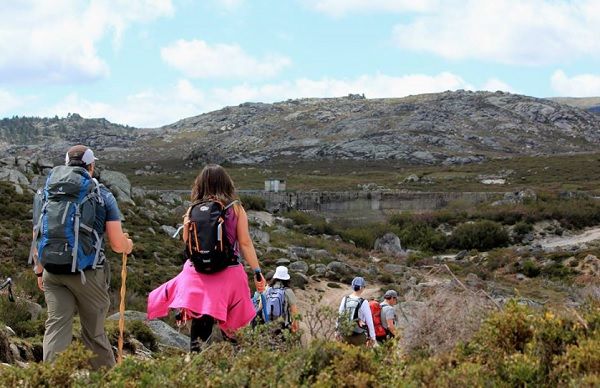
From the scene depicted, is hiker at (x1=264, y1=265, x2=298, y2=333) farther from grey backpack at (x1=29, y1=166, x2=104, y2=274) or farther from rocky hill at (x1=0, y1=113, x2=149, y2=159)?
rocky hill at (x1=0, y1=113, x2=149, y2=159)

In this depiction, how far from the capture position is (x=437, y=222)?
42.0 metres

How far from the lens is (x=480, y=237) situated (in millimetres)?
36656

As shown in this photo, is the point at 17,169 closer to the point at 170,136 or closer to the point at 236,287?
the point at 236,287

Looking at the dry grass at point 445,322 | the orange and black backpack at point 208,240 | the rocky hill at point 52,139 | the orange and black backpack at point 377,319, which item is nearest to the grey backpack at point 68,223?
the orange and black backpack at point 208,240

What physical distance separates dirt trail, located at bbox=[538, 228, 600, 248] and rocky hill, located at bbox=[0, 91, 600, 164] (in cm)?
6239

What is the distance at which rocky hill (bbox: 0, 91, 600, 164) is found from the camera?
375 ft

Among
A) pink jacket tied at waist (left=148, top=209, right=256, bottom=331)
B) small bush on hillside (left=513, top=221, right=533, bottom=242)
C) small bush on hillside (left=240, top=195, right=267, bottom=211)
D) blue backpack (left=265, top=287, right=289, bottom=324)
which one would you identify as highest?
pink jacket tied at waist (left=148, top=209, right=256, bottom=331)

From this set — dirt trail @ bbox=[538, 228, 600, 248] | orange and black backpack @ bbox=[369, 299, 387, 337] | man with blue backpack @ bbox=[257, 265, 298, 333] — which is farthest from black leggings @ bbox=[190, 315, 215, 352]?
dirt trail @ bbox=[538, 228, 600, 248]

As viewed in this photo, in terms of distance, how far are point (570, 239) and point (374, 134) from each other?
287 feet

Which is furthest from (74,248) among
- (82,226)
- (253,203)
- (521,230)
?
(521,230)

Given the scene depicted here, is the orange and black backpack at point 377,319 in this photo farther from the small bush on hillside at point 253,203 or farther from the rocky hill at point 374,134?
the rocky hill at point 374,134

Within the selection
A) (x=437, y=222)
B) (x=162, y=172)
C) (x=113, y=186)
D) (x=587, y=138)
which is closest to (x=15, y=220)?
Result: (x=113, y=186)

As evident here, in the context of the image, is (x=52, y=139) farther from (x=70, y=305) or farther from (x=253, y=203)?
(x=70, y=305)

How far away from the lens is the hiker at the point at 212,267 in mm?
4996
